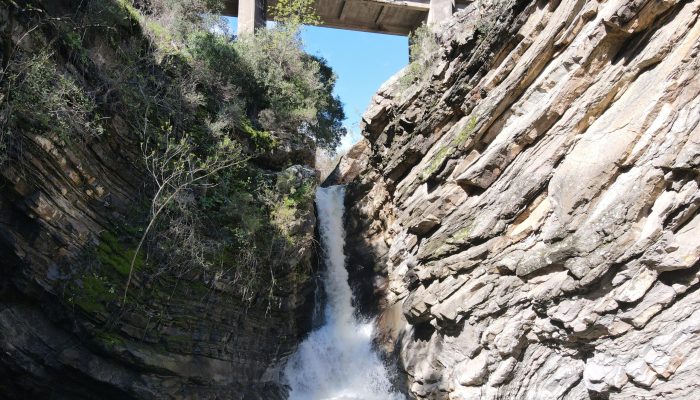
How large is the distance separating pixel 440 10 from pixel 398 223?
1039 cm

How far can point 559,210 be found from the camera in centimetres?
826

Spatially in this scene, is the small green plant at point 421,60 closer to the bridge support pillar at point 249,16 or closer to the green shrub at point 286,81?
the green shrub at point 286,81

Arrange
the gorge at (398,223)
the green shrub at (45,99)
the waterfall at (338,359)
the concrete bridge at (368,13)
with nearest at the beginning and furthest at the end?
the gorge at (398,223) < the green shrub at (45,99) < the waterfall at (338,359) < the concrete bridge at (368,13)

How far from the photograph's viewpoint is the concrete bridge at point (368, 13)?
1816 cm

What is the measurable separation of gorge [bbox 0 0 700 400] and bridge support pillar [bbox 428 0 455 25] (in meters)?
5.33

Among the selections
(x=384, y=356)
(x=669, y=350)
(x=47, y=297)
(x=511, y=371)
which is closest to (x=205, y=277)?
(x=47, y=297)

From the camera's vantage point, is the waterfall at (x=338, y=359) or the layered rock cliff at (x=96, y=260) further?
the waterfall at (x=338, y=359)

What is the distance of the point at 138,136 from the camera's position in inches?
397

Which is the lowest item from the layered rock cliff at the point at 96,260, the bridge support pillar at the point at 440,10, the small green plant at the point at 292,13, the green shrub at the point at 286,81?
the layered rock cliff at the point at 96,260

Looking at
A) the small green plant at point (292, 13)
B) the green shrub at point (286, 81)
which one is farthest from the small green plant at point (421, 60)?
the small green plant at point (292, 13)

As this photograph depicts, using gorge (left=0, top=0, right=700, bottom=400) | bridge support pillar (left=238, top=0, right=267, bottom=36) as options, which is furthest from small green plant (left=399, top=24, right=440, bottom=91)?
bridge support pillar (left=238, top=0, right=267, bottom=36)

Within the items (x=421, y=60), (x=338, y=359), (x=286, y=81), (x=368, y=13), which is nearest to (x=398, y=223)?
(x=338, y=359)

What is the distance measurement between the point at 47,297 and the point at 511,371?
341 inches

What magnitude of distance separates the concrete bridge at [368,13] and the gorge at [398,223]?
4.74m
